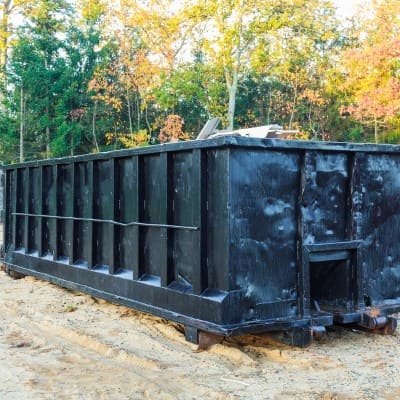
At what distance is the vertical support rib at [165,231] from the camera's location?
577cm

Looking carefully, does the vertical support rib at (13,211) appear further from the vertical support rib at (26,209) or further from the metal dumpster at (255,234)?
the metal dumpster at (255,234)

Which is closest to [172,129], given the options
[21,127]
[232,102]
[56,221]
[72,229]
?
[232,102]

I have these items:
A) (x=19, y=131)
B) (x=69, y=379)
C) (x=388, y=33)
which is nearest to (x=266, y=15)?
(x=388, y=33)

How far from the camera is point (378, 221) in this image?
5.96m

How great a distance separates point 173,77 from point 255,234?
22174 mm

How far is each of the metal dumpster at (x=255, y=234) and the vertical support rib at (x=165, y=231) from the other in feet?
0.03

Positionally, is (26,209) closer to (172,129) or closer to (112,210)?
(112,210)

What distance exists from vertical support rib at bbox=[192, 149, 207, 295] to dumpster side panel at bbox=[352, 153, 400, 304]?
1.52 meters

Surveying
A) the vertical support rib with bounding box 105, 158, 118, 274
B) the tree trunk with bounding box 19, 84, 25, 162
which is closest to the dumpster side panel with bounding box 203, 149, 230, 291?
the vertical support rib with bounding box 105, 158, 118, 274

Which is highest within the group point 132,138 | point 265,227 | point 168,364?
point 132,138

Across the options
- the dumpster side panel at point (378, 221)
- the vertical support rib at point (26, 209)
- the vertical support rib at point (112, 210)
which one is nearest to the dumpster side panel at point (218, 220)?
the dumpster side panel at point (378, 221)

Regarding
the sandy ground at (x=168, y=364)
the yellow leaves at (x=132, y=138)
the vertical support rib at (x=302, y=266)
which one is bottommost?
the sandy ground at (x=168, y=364)

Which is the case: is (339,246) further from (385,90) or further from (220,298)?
(385,90)

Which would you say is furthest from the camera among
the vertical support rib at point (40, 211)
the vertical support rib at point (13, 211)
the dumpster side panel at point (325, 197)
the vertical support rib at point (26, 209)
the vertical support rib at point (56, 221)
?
the vertical support rib at point (13, 211)
